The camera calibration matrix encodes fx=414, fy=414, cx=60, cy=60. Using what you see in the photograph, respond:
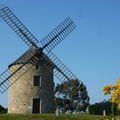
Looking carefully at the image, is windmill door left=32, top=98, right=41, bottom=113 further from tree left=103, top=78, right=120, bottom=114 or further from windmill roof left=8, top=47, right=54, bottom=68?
tree left=103, top=78, right=120, bottom=114

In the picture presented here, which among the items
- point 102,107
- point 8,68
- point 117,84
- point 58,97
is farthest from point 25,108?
point 58,97

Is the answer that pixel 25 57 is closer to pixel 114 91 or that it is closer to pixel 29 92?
pixel 29 92

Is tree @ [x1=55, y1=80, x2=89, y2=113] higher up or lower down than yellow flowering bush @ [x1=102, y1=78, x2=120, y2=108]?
higher up

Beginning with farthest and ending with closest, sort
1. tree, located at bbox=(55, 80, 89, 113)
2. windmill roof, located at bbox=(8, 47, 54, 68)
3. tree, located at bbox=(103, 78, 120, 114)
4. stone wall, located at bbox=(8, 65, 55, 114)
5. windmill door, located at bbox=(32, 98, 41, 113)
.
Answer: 1. tree, located at bbox=(55, 80, 89, 113)
2. windmill door, located at bbox=(32, 98, 41, 113)
3. stone wall, located at bbox=(8, 65, 55, 114)
4. windmill roof, located at bbox=(8, 47, 54, 68)
5. tree, located at bbox=(103, 78, 120, 114)

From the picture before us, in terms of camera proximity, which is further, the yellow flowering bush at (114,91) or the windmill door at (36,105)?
the windmill door at (36,105)

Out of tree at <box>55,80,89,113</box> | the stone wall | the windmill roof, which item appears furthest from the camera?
tree at <box>55,80,89,113</box>

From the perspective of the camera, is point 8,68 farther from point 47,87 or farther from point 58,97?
point 58,97

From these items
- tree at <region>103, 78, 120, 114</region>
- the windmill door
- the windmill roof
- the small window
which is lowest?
tree at <region>103, 78, 120, 114</region>

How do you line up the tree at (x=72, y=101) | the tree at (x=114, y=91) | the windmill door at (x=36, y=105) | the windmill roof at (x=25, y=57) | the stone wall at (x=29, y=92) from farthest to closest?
the tree at (x=72, y=101) → the windmill door at (x=36, y=105) → the stone wall at (x=29, y=92) → the windmill roof at (x=25, y=57) → the tree at (x=114, y=91)

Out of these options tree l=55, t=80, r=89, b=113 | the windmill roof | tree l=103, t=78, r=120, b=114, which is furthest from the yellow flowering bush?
tree l=55, t=80, r=89, b=113

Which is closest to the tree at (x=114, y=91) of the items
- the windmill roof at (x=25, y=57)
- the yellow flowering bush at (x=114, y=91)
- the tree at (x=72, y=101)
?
the yellow flowering bush at (x=114, y=91)

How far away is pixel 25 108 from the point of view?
37500 millimetres

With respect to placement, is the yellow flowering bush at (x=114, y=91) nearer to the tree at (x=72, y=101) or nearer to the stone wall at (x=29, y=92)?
the stone wall at (x=29, y=92)

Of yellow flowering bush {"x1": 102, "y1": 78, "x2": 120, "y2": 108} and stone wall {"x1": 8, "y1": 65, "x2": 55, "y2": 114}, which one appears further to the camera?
stone wall {"x1": 8, "y1": 65, "x2": 55, "y2": 114}
